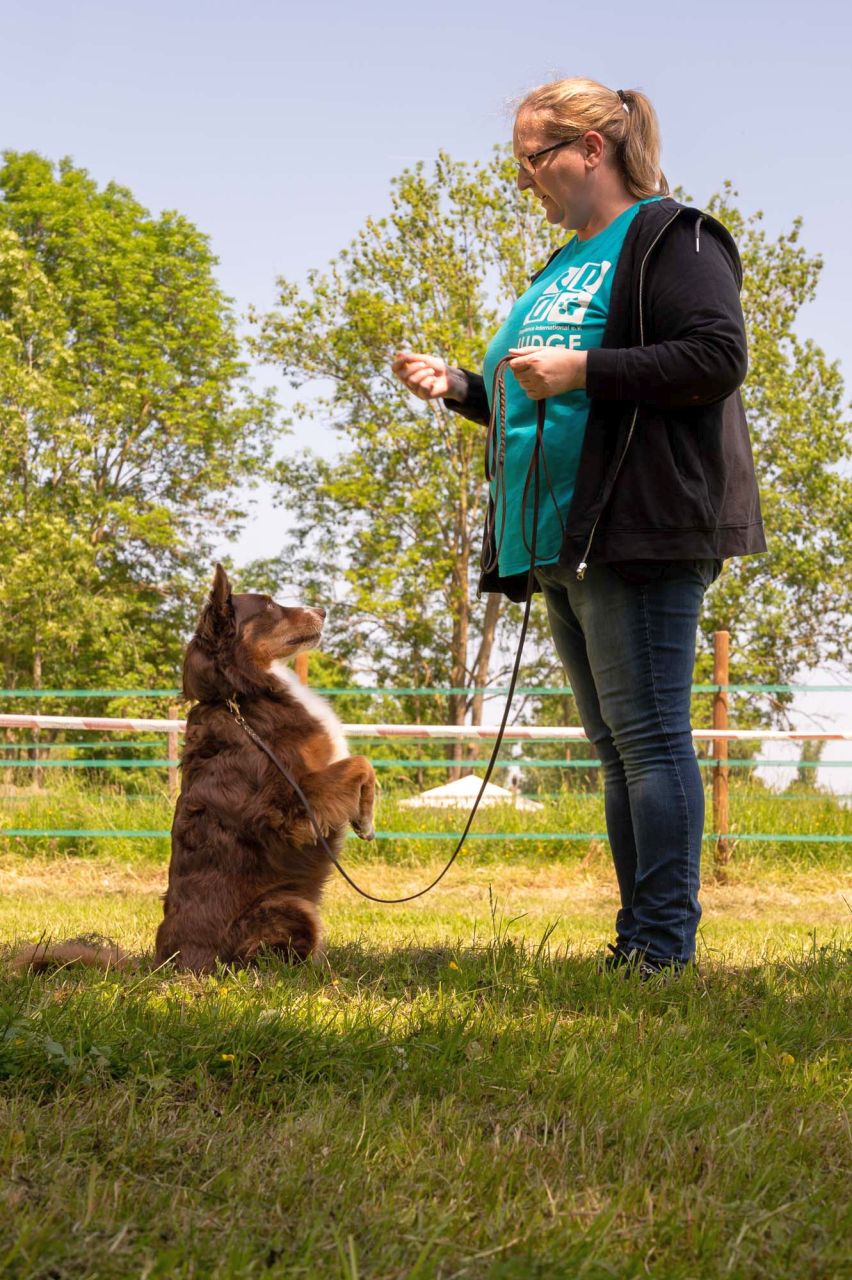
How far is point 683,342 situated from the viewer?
310cm

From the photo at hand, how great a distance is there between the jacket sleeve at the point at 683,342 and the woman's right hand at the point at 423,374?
0.68 m

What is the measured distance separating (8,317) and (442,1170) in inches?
1144

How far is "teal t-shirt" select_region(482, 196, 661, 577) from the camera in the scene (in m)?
3.37

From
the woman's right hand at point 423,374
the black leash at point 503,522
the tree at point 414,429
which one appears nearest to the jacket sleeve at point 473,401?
the woman's right hand at point 423,374

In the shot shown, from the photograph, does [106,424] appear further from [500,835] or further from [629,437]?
[629,437]

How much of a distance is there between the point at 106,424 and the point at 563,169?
25.7 metres

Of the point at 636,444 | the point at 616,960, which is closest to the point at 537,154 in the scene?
the point at 636,444

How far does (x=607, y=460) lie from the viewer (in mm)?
3279

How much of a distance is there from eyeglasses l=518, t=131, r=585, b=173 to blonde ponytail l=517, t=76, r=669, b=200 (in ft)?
0.05

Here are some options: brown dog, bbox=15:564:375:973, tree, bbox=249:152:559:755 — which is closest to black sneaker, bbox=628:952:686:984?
brown dog, bbox=15:564:375:973

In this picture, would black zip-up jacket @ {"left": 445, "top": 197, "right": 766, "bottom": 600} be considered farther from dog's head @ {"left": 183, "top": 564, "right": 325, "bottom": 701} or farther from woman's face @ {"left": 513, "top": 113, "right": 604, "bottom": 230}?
dog's head @ {"left": 183, "top": 564, "right": 325, "bottom": 701}

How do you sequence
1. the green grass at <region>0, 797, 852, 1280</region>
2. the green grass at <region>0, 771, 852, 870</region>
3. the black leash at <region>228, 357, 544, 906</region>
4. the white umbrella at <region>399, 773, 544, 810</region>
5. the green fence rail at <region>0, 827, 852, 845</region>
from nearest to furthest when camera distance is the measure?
the green grass at <region>0, 797, 852, 1280</region> → the black leash at <region>228, 357, 544, 906</region> → the green fence rail at <region>0, 827, 852, 845</region> → the green grass at <region>0, 771, 852, 870</region> → the white umbrella at <region>399, 773, 544, 810</region>

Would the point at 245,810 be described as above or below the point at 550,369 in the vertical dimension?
below

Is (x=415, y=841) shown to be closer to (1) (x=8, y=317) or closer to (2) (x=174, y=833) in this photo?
(2) (x=174, y=833)
